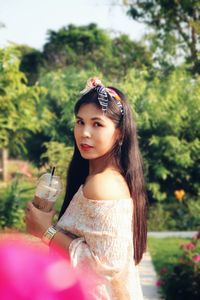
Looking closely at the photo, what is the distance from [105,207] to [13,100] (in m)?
6.33

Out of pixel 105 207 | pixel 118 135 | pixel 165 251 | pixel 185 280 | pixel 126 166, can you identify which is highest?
pixel 118 135

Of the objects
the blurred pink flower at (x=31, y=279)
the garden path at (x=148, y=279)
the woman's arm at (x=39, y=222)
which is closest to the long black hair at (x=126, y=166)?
Result: the woman's arm at (x=39, y=222)

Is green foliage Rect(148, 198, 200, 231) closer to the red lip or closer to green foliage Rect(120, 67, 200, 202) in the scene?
green foliage Rect(120, 67, 200, 202)

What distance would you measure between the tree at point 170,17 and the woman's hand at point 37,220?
33.6 ft

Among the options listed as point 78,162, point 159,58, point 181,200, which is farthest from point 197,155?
point 78,162

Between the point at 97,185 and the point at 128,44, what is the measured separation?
632 inches

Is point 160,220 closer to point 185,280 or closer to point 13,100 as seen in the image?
point 13,100

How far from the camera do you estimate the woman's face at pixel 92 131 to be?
6.23ft

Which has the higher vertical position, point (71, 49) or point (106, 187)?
point (71, 49)

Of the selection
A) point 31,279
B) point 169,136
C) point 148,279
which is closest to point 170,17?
point 169,136

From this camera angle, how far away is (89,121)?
6.25ft

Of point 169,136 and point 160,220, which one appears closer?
point 160,220

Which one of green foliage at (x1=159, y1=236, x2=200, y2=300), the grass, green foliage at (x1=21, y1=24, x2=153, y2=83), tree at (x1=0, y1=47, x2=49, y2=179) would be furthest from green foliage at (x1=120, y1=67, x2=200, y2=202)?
green foliage at (x1=21, y1=24, x2=153, y2=83)

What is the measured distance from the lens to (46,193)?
6.34 feet
